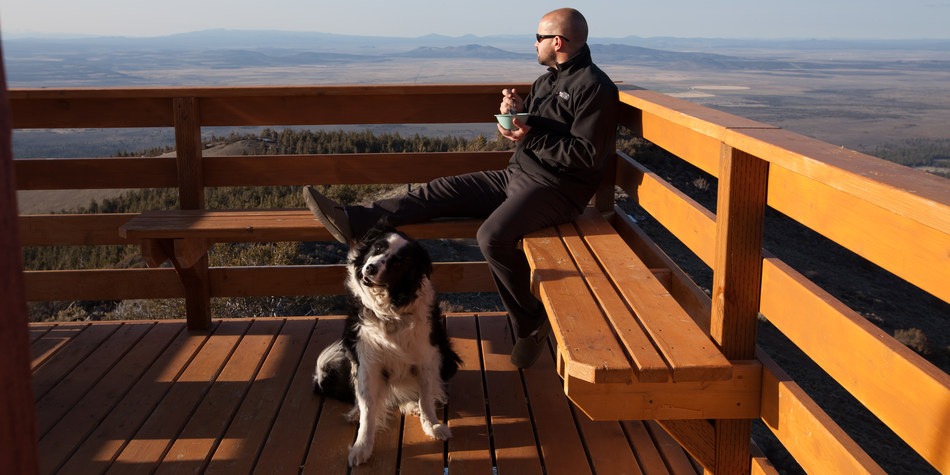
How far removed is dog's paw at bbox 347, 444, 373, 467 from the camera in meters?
3.00

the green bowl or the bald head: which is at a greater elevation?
the bald head

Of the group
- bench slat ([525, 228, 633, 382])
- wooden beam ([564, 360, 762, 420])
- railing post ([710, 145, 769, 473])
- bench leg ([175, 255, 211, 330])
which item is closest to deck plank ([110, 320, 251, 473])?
bench leg ([175, 255, 211, 330])

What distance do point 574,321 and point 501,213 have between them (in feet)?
3.89

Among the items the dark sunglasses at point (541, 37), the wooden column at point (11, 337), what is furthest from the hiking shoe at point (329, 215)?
the wooden column at point (11, 337)

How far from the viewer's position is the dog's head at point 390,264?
3.11 meters

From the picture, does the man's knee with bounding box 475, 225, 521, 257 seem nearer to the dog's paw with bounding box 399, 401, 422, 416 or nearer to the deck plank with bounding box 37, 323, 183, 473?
the dog's paw with bounding box 399, 401, 422, 416

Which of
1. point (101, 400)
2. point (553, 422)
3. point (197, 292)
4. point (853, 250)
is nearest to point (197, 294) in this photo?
point (197, 292)

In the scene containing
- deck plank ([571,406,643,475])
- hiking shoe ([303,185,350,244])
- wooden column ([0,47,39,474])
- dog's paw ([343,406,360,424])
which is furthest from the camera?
hiking shoe ([303,185,350,244])

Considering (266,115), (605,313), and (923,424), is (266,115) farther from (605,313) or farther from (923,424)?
(923,424)

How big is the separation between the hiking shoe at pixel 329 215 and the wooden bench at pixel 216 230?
7.4 inches

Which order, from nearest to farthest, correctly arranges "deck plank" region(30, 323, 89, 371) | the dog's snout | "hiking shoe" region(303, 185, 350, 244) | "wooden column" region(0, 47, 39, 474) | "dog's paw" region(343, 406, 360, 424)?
"wooden column" region(0, 47, 39, 474) < the dog's snout < "dog's paw" region(343, 406, 360, 424) < "hiking shoe" region(303, 185, 350, 244) < "deck plank" region(30, 323, 89, 371)

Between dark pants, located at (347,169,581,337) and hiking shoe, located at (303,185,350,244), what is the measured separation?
0.20ft

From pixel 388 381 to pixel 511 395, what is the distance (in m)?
0.60

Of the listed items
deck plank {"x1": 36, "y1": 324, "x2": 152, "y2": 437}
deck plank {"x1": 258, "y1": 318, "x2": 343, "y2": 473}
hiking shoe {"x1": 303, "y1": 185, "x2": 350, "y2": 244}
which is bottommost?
deck plank {"x1": 258, "y1": 318, "x2": 343, "y2": 473}
